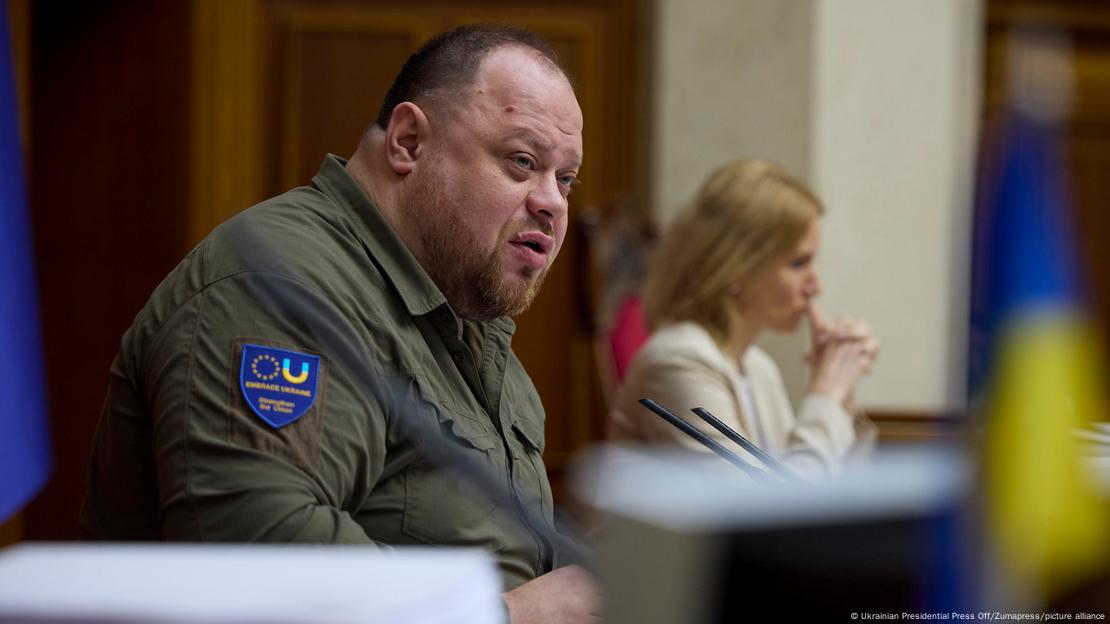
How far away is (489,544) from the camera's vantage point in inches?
46.3

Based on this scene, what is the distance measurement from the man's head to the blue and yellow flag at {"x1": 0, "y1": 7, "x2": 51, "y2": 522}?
0.59 meters

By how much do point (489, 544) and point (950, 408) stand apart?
→ 782 mm

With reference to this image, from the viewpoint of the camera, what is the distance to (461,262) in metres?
1.42

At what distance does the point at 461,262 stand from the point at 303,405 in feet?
1.38

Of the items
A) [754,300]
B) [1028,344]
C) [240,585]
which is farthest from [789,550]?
[754,300]

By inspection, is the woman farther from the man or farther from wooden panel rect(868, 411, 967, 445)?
the man

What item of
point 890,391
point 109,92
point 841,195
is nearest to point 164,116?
point 109,92

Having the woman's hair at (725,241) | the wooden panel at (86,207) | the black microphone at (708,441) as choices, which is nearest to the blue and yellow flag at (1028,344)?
the black microphone at (708,441)

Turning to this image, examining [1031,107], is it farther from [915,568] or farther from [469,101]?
[469,101]

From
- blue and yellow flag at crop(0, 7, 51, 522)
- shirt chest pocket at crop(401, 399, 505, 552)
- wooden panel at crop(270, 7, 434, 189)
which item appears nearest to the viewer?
blue and yellow flag at crop(0, 7, 51, 522)

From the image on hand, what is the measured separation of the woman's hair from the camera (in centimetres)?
240

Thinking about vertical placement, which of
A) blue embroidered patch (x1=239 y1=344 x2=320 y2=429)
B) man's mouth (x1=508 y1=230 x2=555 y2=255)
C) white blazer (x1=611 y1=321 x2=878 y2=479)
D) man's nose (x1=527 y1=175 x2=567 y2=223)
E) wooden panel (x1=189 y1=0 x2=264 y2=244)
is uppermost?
wooden panel (x1=189 y1=0 x2=264 y2=244)

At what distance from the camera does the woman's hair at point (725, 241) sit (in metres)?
2.40

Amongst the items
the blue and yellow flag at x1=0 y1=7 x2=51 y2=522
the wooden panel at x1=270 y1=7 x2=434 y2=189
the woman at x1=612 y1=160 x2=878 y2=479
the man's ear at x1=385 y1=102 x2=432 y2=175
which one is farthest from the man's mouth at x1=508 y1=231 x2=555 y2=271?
the wooden panel at x1=270 y1=7 x2=434 y2=189
